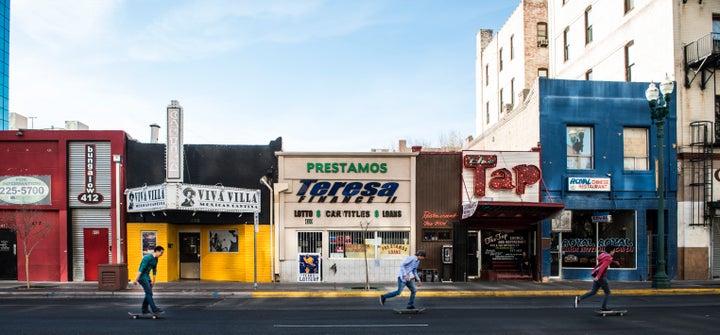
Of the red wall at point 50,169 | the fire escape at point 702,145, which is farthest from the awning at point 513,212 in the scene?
the red wall at point 50,169

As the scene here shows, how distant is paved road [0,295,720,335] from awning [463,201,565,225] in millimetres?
3536

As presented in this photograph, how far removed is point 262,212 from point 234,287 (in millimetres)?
3427

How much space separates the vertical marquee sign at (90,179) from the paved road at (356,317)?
15.9 feet

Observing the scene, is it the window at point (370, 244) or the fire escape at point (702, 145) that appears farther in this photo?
the fire escape at point (702, 145)

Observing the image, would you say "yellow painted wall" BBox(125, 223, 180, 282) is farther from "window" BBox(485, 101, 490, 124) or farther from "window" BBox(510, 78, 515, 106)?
"window" BBox(485, 101, 490, 124)

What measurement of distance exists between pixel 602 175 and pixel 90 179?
2047 centimetres

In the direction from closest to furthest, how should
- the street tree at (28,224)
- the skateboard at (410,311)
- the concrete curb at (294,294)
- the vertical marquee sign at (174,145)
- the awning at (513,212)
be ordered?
the skateboard at (410,311)
the concrete curb at (294,294)
the awning at (513,212)
the vertical marquee sign at (174,145)
the street tree at (28,224)

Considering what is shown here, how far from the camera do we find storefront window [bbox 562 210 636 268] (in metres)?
21.3

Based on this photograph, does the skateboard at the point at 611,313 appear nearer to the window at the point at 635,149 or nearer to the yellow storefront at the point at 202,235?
the window at the point at 635,149

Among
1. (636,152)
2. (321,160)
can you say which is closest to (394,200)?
(321,160)

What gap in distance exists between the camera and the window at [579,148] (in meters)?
21.5

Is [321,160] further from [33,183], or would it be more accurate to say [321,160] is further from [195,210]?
[33,183]

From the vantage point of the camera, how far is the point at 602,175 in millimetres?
21250

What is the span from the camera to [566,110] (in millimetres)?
21438
